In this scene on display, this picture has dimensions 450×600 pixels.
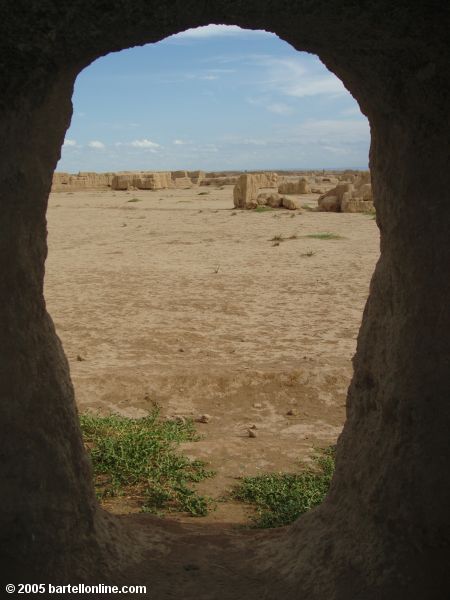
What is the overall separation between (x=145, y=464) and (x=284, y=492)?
41.6 inches

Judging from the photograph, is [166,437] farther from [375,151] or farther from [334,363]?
[375,151]

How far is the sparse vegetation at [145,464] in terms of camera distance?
4348 millimetres

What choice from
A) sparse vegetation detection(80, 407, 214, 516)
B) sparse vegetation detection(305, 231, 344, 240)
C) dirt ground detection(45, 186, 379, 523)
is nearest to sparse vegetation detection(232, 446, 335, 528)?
dirt ground detection(45, 186, 379, 523)

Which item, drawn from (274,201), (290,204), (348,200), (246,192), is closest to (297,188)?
(274,201)

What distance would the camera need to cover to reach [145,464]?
471 cm

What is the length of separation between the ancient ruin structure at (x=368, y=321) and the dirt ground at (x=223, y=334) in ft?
5.10

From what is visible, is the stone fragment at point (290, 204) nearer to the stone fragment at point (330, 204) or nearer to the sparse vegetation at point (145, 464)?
the stone fragment at point (330, 204)

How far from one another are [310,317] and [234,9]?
6546mm

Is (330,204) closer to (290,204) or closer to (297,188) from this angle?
(290,204)

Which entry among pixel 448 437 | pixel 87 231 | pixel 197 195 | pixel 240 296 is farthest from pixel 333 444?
pixel 197 195

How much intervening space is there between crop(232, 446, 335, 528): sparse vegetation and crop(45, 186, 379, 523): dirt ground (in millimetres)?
138

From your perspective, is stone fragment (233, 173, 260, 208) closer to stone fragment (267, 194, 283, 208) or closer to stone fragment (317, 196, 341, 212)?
stone fragment (267, 194, 283, 208)

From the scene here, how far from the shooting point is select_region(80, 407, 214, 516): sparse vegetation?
435cm

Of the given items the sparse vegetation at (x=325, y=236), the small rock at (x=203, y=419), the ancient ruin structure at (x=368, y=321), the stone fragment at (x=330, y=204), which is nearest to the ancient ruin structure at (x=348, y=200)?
A: the stone fragment at (x=330, y=204)
